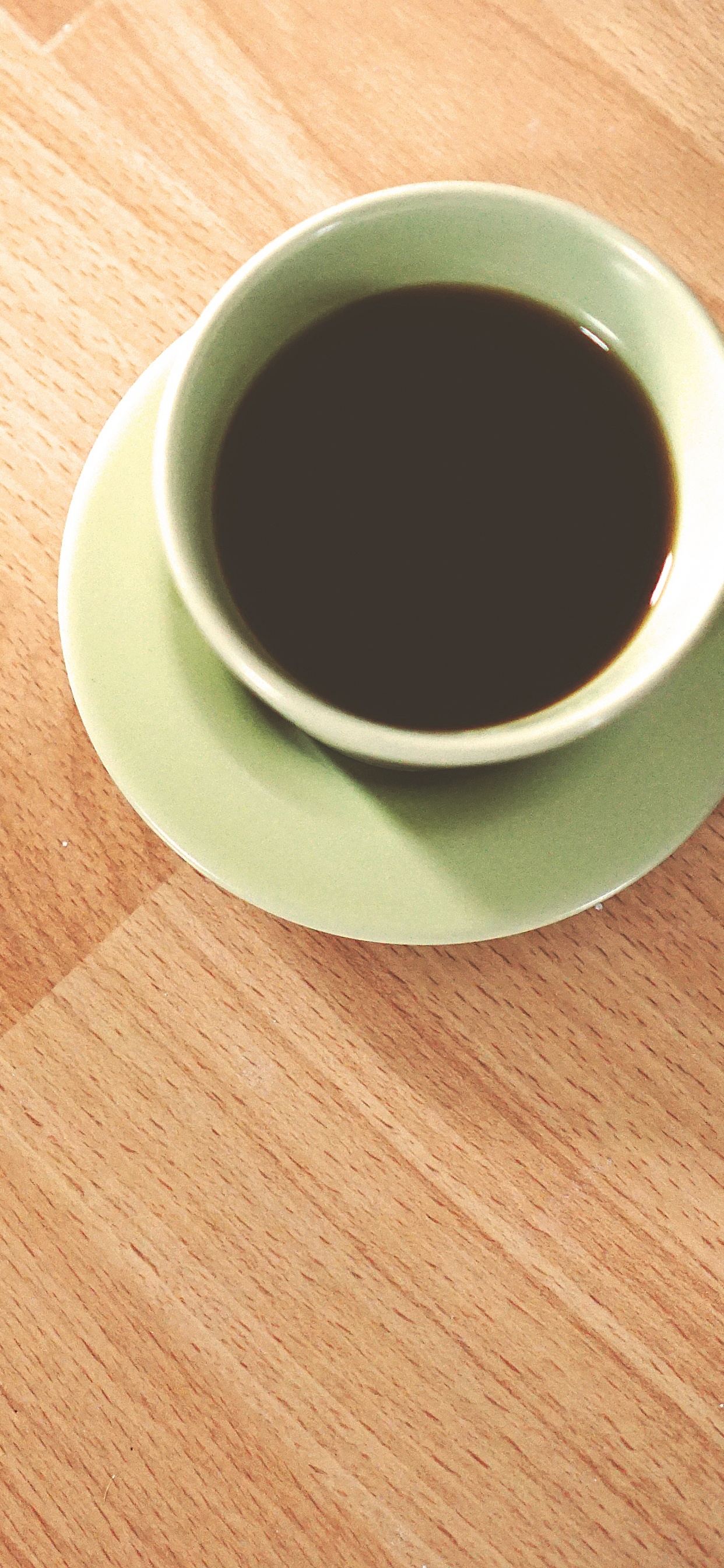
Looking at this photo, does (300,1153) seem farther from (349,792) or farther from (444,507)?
(444,507)

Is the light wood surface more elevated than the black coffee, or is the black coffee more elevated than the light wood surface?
the black coffee

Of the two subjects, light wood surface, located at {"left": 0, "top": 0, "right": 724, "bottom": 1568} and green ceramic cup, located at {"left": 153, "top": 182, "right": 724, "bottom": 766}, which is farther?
light wood surface, located at {"left": 0, "top": 0, "right": 724, "bottom": 1568}

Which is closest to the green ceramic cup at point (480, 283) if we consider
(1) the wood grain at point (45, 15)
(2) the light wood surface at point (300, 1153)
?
(2) the light wood surface at point (300, 1153)

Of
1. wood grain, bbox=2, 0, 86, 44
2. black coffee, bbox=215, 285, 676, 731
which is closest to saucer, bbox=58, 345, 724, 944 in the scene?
black coffee, bbox=215, 285, 676, 731

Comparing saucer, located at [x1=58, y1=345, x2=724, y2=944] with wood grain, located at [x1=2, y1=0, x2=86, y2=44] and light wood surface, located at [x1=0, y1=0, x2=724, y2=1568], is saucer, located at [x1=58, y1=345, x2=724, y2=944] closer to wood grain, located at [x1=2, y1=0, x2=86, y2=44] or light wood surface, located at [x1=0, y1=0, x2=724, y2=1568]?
light wood surface, located at [x1=0, y1=0, x2=724, y2=1568]

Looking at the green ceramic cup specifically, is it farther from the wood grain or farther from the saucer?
the wood grain

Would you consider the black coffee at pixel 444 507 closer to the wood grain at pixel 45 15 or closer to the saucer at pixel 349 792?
the saucer at pixel 349 792

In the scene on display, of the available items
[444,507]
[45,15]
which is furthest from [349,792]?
[45,15]
